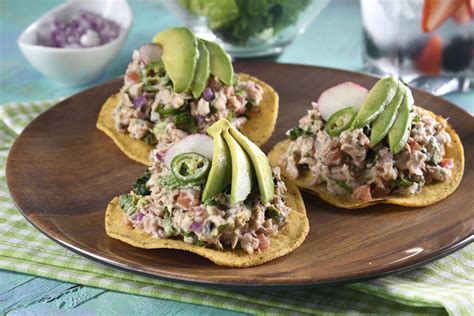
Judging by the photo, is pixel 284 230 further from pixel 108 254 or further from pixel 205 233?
pixel 108 254

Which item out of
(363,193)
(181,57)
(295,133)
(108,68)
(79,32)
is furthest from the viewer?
(108,68)

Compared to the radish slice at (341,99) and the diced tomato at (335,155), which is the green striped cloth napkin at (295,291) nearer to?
the diced tomato at (335,155)

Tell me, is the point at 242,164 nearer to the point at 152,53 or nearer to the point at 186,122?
the point at 186,122

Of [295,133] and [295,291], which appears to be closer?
[295,291]

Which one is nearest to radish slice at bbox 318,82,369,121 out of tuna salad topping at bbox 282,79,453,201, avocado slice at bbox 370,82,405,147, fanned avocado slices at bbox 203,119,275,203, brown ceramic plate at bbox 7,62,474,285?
tuna salad topping at bbox 282,79,453,201

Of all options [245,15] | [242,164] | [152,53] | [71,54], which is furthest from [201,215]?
[245,15]

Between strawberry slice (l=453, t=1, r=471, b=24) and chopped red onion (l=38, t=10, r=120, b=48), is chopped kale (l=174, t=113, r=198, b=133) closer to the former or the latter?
chopped red onion (l=38, t=10, r=120, b=48)

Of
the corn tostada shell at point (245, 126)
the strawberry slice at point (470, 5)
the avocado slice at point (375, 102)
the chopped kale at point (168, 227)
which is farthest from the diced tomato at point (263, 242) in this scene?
the strawberry slice at point (470, 5)
